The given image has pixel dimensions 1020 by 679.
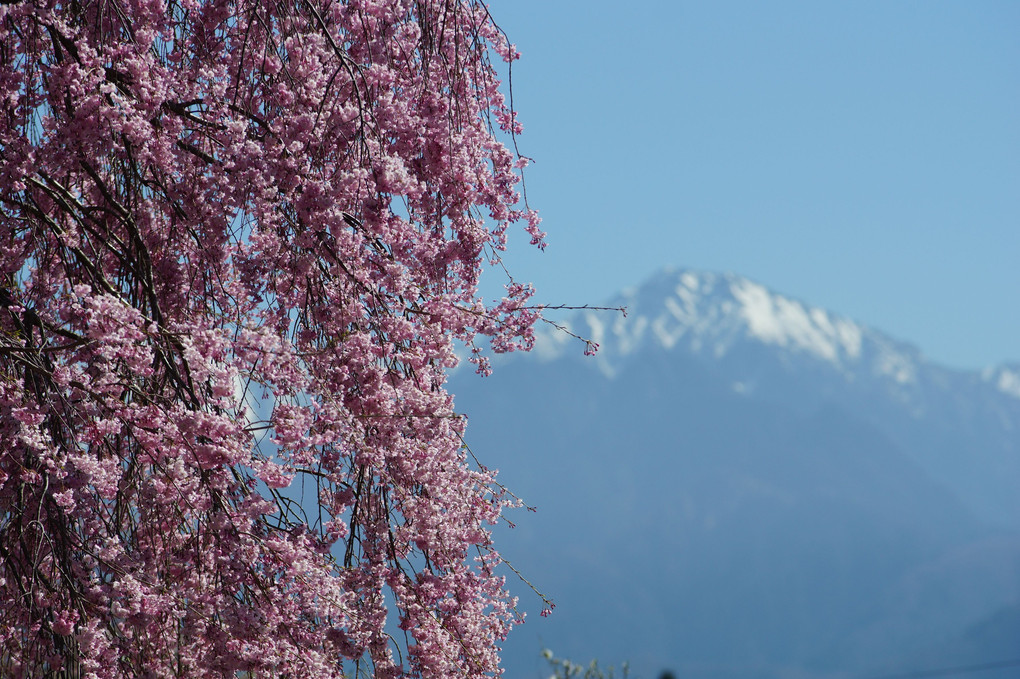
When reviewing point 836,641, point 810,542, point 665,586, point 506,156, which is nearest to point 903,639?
point 836,641

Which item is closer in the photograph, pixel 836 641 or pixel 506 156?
pixel 506 156

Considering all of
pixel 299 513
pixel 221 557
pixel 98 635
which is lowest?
pixel 98 635

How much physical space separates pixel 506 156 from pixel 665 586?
194m

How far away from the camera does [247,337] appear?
3.50 meters

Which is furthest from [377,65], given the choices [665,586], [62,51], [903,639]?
[665,586]

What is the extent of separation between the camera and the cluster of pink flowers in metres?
3.46

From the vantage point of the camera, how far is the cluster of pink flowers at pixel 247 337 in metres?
3.46

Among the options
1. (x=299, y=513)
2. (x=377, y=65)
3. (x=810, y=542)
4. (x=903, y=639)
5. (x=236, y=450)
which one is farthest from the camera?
(x=810, y=542)

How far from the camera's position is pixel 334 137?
3.77m

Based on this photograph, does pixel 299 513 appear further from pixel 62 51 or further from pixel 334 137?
pixel 62 51

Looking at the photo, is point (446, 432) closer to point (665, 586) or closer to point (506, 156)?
point (506, 156)

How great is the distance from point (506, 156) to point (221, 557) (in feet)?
6.48

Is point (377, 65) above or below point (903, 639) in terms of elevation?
below

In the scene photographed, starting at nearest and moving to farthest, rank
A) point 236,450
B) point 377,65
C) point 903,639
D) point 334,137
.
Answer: point 236,450
point 334,137
point 377,65
point 903,639
